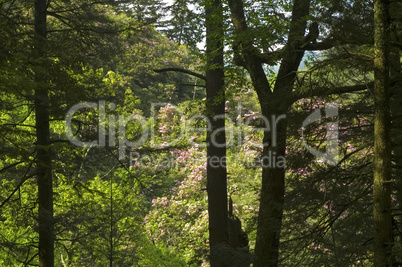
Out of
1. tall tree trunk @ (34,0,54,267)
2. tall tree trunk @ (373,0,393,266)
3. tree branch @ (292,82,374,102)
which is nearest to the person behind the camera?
tall tree trunk @ (373,0,393,266)

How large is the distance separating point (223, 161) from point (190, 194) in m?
7.90

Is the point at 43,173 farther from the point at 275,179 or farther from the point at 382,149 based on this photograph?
the point at 382,149

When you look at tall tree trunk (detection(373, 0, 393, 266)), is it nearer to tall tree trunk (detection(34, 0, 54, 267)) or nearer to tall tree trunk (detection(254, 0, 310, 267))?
tall tree trunk (detection(254, 0, 310, 267))

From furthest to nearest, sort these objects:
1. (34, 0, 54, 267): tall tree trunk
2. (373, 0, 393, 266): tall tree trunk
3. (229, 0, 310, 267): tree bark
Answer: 1. (34, 0, 54, 267): tall tree trunk
2. (229, 0, 310, 267): tree bark
3. (373, 0, 393, 266): tall tree trunk

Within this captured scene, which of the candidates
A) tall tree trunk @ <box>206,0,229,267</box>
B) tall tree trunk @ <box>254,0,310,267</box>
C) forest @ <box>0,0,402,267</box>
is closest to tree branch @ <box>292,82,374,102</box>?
forest @ <box>0,0,402,267</box>

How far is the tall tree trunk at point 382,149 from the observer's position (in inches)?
177

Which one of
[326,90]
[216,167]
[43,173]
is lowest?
[43,173]

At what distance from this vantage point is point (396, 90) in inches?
224

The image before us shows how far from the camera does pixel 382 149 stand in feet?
14.9

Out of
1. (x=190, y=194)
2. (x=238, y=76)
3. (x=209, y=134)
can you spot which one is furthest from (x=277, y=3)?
(x=190, y=194)

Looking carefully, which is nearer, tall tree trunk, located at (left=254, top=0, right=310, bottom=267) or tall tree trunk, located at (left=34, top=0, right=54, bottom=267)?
tall tree trunk, located at (left=254, top=0, right=310, bottom=267)

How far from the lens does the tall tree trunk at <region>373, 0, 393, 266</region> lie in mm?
4488

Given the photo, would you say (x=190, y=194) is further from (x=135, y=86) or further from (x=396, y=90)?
(x=135, y=86)

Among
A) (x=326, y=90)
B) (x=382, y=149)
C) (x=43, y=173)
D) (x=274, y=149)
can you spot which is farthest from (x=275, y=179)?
(x=43, y=173)
